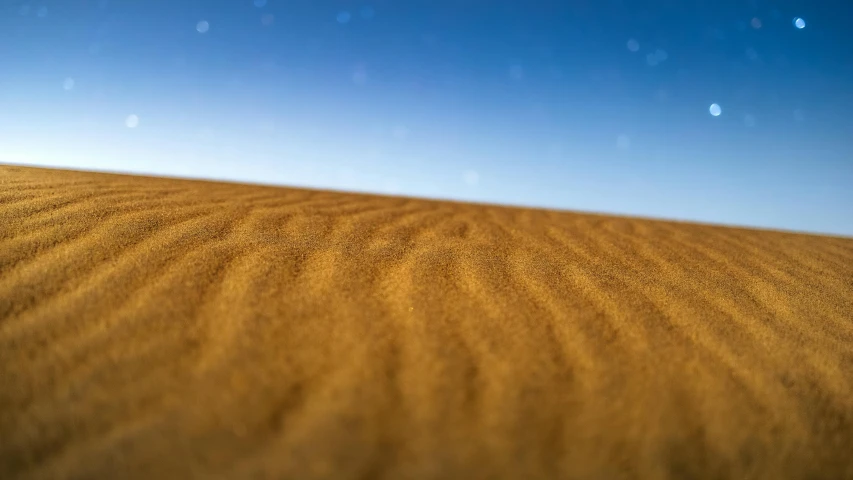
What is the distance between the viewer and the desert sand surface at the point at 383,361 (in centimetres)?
108

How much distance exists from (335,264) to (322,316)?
1.74 feet

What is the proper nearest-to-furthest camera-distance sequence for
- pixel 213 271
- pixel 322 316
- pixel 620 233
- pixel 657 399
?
pixel 657 399
pixel 322 316
pixel 213 271
pixel 620 233

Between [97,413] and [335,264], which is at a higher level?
[335,264]

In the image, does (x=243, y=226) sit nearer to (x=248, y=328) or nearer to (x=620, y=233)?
(x=248, y=328)

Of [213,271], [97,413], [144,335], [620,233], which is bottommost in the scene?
[97,413]

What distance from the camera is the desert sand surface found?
108 cm

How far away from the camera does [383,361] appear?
55.2 inches

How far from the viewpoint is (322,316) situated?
5.34 ft

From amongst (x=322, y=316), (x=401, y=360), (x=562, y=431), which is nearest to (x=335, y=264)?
(x=322, y=316)

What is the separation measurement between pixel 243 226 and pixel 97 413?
5.26 ft

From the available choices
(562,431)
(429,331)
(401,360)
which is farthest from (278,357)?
(562,431)

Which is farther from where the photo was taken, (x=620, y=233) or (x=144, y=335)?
(x=620, y=233)

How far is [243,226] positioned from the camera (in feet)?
8.63

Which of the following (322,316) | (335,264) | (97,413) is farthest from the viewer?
(335,264)
